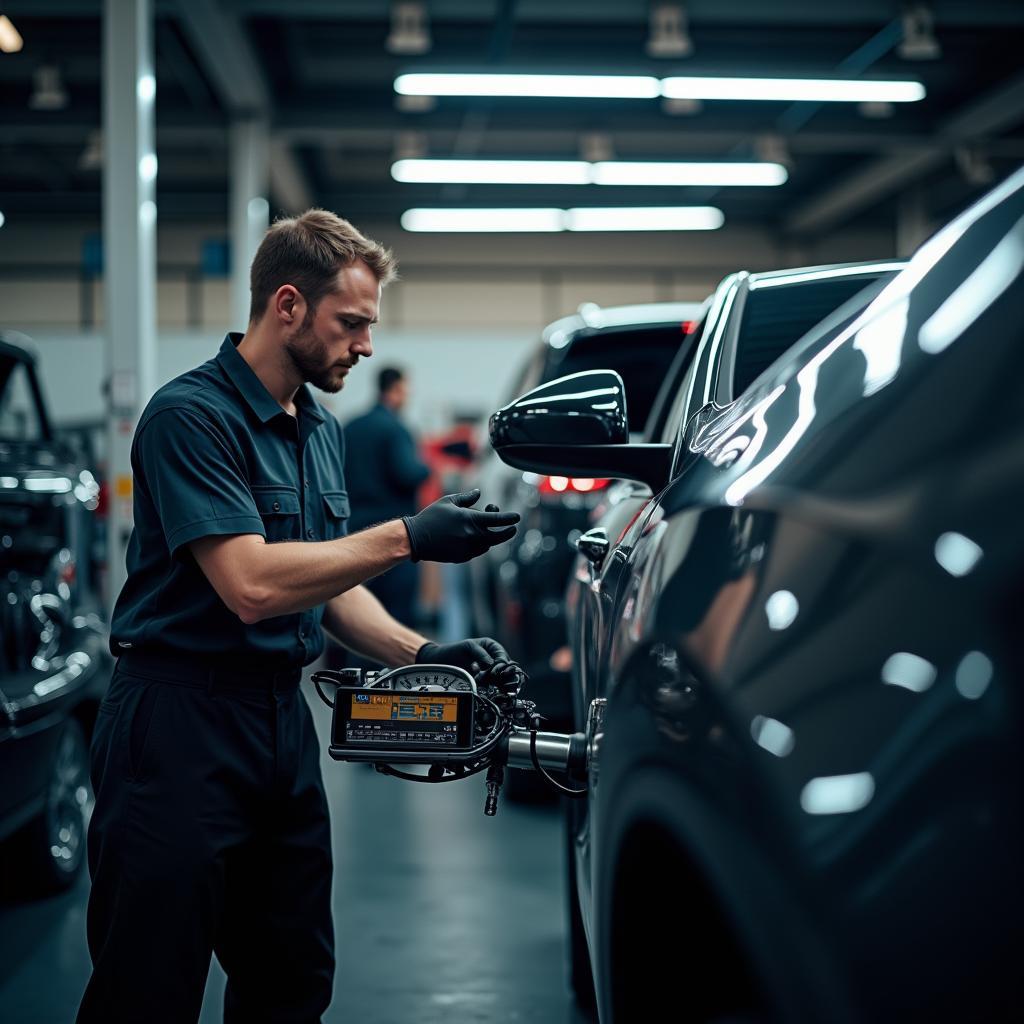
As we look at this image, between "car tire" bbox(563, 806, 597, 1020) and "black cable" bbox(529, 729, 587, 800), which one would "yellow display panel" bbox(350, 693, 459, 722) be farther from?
"car tire" bbox(563, 806, 597, 1020)

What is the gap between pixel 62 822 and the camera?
3.80 m

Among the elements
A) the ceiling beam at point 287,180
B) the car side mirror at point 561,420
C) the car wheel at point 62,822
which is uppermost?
the ceiling beam at point 287,180

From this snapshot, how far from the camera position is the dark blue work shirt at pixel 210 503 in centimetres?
183

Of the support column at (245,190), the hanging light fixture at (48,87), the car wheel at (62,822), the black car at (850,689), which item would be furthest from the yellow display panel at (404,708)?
the hanging light fixture at (48,87)

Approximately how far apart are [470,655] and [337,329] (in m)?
0.59

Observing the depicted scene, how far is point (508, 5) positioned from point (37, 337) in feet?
25.1

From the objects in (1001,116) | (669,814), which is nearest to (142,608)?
(669,814)

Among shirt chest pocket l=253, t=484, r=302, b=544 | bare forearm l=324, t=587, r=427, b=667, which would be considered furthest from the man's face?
bare forearm l=324, t=587, r=427, b=667

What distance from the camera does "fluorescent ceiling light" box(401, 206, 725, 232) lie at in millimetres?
13484

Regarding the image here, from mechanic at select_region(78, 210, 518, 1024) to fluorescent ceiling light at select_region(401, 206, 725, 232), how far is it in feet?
38.1

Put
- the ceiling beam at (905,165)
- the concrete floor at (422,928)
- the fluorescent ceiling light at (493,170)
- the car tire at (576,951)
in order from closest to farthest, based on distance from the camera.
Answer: the car tire at (576,951), the concrete floor at (422,928), the ceiling beam at (905,165), the fluorescent ceiling light at (493,170)

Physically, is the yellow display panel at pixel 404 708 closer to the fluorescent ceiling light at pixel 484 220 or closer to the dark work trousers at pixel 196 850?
the dark work trousers at pixel 196 850

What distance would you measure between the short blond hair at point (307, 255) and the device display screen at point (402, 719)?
66 cm

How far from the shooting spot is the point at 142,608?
1.91 meters
